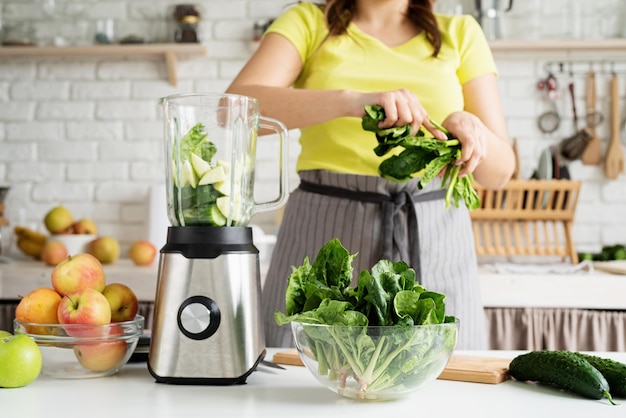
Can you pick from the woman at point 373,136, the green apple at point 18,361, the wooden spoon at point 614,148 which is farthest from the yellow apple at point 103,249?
the wooden spoon at point 614,148

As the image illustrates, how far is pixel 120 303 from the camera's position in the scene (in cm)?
103

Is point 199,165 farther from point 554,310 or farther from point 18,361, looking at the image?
point 554,310

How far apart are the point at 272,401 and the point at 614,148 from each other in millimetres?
2431

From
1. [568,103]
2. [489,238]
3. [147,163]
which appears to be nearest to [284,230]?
[489,238]

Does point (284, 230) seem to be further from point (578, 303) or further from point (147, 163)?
point (147, 163)

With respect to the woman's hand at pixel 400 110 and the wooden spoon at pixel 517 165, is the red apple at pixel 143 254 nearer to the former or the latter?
the wooden spoon at pixel 517 165

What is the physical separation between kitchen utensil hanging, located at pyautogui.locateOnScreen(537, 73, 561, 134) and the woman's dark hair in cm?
146

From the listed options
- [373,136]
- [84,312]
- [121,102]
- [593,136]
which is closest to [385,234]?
[373,136]

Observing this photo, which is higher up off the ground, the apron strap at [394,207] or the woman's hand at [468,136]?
the woman's hand at [468,136]

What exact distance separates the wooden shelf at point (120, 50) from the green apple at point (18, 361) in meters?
2.16

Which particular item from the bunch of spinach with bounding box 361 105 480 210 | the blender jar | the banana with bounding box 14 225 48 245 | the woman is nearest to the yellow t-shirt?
the woman

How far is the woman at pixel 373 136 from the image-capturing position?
5.07 feet

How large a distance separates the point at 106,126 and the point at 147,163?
23cm

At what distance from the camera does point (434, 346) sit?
82cm
